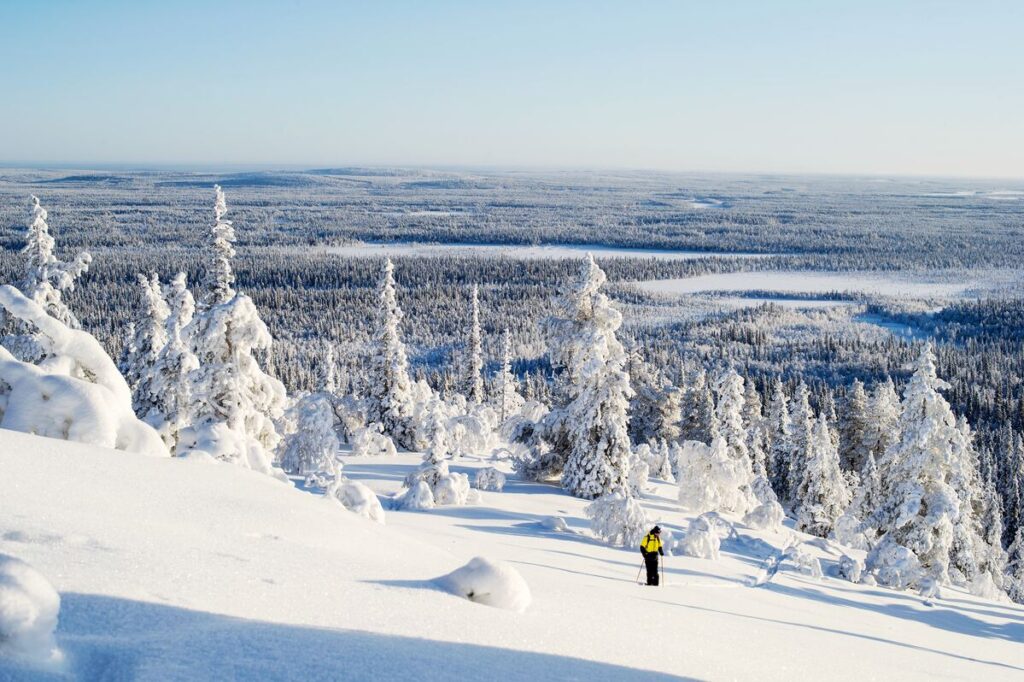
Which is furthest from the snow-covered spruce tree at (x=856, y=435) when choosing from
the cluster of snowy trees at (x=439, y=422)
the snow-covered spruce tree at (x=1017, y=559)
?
the snow-covered spruce tree at (x=1017, y=559)

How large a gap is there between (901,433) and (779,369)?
9720 centimetres

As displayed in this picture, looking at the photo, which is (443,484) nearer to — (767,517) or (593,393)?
(593,393)

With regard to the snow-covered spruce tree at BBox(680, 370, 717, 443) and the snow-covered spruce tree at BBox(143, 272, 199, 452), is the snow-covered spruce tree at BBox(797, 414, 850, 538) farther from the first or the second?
the snow-covered spruce tree at BBox(143, 272, 199, 452)

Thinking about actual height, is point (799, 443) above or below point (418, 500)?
Answer: below

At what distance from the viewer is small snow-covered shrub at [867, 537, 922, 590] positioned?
22672 mm

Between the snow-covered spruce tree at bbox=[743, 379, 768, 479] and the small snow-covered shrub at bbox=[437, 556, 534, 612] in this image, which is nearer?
the small snow-covered shrub at bbox=[437, 556, 534, 612]

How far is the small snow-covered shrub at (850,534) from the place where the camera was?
3143 centimetres

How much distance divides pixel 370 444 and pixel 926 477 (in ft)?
68.5

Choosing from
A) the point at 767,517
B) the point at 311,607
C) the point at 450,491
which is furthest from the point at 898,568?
the point at 311,607

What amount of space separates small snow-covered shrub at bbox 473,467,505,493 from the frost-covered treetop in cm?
953

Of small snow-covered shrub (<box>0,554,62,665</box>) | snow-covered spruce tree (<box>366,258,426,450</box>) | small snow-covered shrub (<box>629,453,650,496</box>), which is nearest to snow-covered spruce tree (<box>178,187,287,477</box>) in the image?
small snow-covered shrub (<box>0,554,62,665</box>)

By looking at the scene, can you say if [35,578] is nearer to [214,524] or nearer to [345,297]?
[214,524]

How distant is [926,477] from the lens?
25391mm

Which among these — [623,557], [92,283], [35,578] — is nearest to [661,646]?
[35,578]
